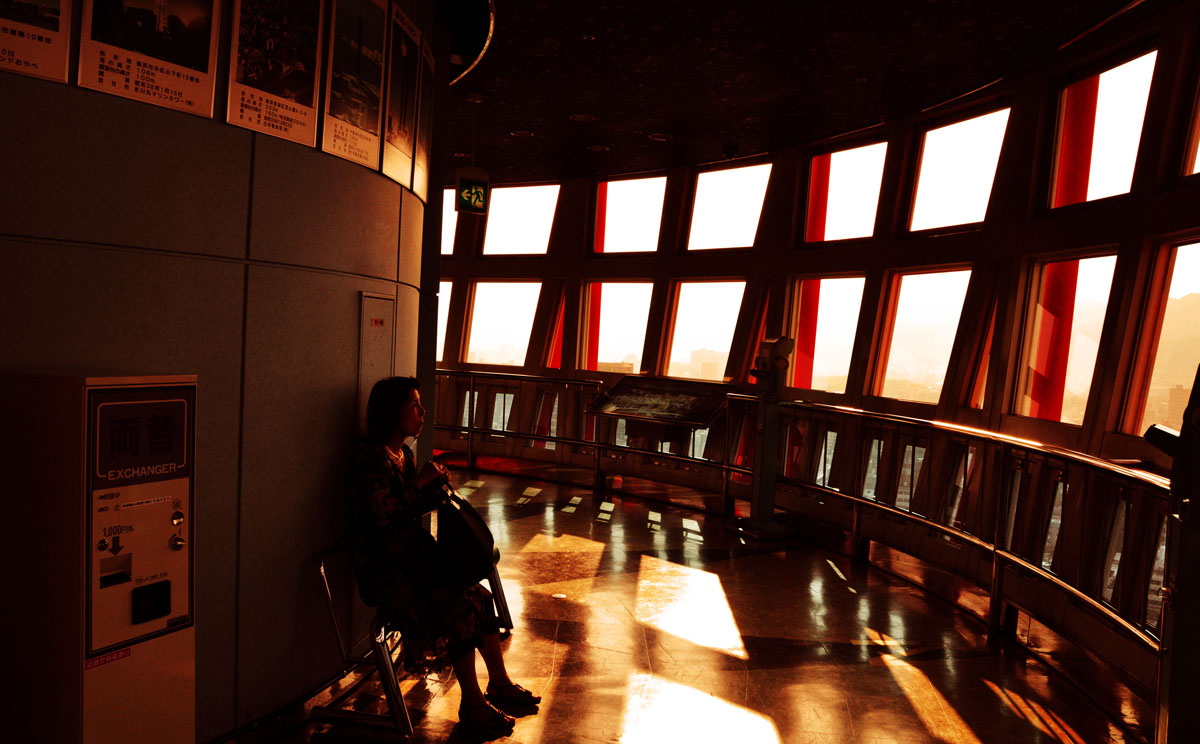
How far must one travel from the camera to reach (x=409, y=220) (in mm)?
3820

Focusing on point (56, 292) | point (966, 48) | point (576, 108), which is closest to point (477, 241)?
point (576, 108)

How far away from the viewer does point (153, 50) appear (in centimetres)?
244

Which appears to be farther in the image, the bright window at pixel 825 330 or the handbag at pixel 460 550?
the bright window at pixel 825 330

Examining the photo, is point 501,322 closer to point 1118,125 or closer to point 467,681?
point 1118,125

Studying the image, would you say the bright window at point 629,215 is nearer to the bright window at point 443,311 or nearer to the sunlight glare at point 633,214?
the sunlight glare at point 633,214

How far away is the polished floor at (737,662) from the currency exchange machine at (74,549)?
1113 millimetres

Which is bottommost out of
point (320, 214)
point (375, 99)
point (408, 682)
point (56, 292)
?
point (408, 682)


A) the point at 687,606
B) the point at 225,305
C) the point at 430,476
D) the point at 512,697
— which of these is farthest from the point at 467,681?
the point at 687,606

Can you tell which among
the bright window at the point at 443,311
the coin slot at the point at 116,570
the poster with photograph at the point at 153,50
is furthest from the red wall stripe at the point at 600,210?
the coin slot at the point at 116,570

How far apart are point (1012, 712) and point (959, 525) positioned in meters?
2.68

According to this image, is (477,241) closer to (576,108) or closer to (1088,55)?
(576,108)

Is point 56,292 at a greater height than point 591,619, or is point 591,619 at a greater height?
point 56,292

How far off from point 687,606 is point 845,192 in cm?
506

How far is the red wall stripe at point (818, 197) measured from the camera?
327 inches
